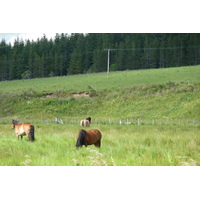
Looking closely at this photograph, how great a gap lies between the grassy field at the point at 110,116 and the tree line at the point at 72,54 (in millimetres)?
749

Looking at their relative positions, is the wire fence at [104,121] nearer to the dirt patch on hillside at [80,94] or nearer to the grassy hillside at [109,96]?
the grassy hillside at [109,96]

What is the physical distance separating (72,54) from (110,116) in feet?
14.4

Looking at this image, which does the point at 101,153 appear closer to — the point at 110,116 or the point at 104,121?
the point at 104,121

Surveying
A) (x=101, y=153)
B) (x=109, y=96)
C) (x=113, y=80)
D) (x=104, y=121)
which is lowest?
(x=104, y=121)

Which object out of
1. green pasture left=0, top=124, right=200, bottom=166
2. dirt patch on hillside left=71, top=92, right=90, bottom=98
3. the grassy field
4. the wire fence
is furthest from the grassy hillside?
green pasture left=0, top=124, right=200, bottom=166

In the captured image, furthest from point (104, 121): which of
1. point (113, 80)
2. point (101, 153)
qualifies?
point (101, 153)

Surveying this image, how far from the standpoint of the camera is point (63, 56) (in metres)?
16.5

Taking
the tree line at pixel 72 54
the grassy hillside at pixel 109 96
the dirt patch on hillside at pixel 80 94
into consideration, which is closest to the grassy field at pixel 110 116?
the grassy hillside at pixel 109 96

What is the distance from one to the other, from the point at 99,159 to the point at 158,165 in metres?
1.24

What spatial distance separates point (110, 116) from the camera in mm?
16953

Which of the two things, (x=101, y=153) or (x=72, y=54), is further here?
(x=72, y=54)

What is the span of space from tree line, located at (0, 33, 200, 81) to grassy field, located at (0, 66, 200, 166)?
0.75 m

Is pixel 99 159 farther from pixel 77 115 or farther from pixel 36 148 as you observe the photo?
pixel 77 115

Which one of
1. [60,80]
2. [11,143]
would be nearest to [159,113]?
[60,80]
